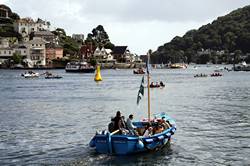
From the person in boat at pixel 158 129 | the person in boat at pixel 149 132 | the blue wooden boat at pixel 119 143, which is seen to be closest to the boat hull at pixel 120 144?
the blue wooden boat at pixel 119 143

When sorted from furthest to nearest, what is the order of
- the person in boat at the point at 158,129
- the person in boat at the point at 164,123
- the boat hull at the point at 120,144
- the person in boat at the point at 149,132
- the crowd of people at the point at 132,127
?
the person in boat at the point at 164,123 < the person in boat at the point at 158,129 < the person in boat at the point at 149,132 < the crowd of people at the point at 132,127 < the boat hull at the point at 120,144

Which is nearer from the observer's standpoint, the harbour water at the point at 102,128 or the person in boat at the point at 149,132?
the harbour water at the point at 102,128

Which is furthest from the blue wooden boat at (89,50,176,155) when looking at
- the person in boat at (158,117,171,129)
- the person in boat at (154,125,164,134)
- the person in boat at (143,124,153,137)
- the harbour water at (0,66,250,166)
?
the person in boat at (158,117,171,129)

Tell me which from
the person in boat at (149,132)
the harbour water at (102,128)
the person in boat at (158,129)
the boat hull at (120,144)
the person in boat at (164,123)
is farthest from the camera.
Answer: the person in boat at (164,123)

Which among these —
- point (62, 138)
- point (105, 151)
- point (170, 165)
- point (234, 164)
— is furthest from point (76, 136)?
point (234, 164)

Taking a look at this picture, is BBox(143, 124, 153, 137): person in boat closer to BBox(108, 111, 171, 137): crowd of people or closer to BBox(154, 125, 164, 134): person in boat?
BBox(108, 111, 171, 137): crowd of people

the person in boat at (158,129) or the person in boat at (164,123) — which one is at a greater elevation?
the person in boat at (164,123)

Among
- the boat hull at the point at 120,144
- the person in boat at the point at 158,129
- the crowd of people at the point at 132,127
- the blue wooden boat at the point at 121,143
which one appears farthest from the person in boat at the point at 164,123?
the boat hull at the point at 120,144

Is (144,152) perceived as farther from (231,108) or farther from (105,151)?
(231,108)

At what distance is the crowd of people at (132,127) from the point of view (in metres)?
34.2

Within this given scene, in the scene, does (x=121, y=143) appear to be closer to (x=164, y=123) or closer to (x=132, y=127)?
(x=132, y=127)

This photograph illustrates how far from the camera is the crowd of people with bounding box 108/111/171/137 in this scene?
1346 inches

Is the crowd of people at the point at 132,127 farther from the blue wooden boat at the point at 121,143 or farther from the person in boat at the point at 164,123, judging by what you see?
the blue wooden boat at the point at 121,143

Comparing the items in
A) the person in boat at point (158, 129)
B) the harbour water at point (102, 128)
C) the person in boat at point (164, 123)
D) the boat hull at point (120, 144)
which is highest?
the person in boat at point (164, 123)
